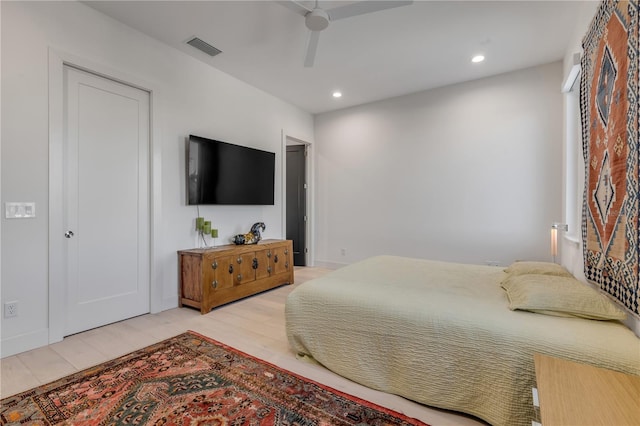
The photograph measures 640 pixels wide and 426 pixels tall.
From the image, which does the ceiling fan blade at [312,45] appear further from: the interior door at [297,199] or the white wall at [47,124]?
the interior door at [297,199]

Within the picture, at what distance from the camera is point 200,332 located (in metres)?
2.49

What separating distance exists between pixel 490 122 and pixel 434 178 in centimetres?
99

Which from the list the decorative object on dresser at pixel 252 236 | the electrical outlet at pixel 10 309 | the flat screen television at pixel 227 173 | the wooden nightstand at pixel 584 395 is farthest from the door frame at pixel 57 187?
the wooden nightstand at pixel 584 395

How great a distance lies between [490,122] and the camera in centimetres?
377

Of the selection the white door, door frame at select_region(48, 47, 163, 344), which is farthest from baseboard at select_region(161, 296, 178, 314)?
door frame at select_region(48, 47, 163, 344)

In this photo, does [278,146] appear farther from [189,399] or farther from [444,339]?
[444,339]

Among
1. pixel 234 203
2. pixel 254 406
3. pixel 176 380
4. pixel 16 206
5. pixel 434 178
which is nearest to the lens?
pixel 254 406

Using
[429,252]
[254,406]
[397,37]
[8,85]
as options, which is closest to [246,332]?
[254,406]

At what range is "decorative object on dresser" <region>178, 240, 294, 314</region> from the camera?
2.95 m

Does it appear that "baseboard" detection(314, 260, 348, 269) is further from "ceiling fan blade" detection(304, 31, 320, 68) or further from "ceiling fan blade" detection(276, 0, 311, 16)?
"ceiling fan blade" detection(276, 0, 311, 16)

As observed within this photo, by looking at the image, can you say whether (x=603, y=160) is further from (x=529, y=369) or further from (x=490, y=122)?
(x=490, y=122)

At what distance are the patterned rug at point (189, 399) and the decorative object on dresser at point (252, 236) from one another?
1.76 metres

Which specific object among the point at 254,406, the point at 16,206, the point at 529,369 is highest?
the point at 16,206

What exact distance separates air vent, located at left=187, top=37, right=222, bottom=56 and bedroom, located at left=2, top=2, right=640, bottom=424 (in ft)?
0.92
